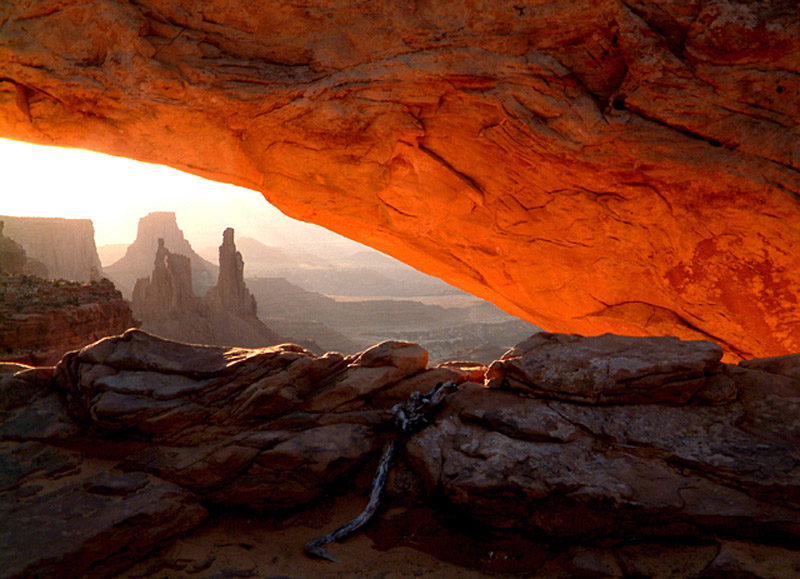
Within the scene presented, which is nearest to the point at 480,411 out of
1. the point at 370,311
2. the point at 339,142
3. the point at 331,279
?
the point at 339,142

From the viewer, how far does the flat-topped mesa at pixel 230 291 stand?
36.2m

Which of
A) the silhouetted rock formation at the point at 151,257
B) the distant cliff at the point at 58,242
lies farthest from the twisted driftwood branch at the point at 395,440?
the distant cliff at the point at 58,242

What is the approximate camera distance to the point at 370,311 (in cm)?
6606

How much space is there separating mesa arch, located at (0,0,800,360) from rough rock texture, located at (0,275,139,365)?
1032 cm

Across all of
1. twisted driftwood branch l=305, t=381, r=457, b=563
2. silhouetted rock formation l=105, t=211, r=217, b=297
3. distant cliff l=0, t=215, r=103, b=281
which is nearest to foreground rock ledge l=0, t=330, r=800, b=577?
twisted driftwood branch l=305, t=381, r=457, b=563

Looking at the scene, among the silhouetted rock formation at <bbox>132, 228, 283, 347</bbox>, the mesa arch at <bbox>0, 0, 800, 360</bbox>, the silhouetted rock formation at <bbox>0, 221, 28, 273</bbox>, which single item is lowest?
the silhouetted rock formation at <bbox>132, 228, 283, 347</bbox>

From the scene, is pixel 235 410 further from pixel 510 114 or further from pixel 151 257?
pixel 151 257

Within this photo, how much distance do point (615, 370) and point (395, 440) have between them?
2.91 metres

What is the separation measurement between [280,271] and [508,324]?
2284 inches

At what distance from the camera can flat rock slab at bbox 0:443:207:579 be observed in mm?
4836

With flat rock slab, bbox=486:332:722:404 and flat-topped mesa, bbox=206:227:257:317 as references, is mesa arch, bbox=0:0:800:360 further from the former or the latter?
flat-topped mesa, bbox=206:227:257:317

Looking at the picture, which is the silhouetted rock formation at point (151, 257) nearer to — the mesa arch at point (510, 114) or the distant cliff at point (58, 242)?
the distant cliff at point (58, 242)

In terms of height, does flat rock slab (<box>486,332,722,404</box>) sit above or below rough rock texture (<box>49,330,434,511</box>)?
above

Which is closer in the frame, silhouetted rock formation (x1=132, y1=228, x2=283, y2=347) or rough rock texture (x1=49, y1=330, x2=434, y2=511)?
rough rock texture (x1=49, y1=330, x2=434, y2=511)
